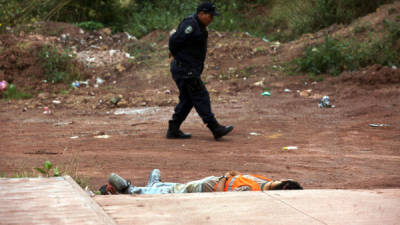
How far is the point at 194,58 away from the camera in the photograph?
21.5 ft

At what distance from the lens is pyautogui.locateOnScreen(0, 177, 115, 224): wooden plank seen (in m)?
2.36

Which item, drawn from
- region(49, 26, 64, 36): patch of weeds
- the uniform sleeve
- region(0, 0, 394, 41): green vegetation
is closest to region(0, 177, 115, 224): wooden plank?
the uniform sleeve

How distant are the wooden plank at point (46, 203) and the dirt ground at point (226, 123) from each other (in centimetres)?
116

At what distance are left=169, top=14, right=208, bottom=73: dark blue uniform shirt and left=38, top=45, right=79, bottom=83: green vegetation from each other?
630 cm

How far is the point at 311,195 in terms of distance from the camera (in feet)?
9.93

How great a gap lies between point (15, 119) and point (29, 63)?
375 centimetres

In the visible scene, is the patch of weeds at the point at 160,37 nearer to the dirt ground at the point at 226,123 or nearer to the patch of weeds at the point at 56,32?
the dirt ground at the point at 226,123

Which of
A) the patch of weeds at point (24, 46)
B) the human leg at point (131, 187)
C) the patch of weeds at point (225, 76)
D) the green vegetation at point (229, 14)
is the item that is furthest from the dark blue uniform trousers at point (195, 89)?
the green vegetation at point (229, 14)

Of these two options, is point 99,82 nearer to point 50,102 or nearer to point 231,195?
point 50,102

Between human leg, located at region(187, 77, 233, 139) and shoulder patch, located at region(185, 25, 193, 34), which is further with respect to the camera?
human leg, located at region(187, 77, 233, 139)

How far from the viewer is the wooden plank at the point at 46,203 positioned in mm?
2363

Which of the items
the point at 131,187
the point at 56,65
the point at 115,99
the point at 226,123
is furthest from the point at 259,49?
the point at 131,187

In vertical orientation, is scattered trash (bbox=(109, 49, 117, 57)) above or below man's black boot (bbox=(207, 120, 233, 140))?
above

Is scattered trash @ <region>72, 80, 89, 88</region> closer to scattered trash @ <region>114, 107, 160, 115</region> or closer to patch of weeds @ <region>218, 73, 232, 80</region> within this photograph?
scattered trash @ <region>114, 107, 160, 115</region>
